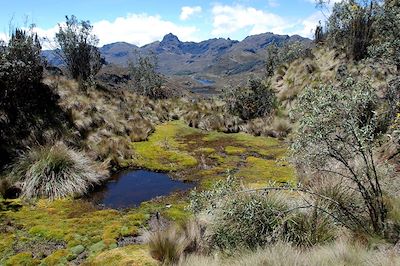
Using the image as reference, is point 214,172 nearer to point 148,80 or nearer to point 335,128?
point 335,128

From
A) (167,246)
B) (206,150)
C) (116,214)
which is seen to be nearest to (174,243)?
(167,246)

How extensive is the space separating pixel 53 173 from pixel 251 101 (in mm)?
15941

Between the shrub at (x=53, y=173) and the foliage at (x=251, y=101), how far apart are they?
13.8 meters

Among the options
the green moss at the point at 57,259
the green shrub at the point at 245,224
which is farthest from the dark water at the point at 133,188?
the green shrub at the point at 245,224

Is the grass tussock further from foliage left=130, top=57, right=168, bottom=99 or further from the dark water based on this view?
foliage left=130, top=57, right=168, bottom=99

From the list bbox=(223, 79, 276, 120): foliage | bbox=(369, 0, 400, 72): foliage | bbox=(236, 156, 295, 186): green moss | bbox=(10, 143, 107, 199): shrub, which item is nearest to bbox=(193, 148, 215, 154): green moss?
bbox=(236, 156, 295, 186): green moss

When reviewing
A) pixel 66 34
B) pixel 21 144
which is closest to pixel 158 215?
pixel 21 144

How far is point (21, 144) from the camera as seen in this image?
1301 centimetres

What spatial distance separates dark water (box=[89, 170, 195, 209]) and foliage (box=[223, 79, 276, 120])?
11596mm

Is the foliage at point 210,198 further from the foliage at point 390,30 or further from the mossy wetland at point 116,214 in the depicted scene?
the foliage at point 390,30

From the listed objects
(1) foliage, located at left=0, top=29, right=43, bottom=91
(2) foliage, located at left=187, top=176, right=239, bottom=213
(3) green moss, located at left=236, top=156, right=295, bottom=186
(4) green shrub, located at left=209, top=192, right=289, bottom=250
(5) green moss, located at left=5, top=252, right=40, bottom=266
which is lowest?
(3) green moss, located at left=236, top=156, right=295, bottom=186

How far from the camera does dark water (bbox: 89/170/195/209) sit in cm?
1135

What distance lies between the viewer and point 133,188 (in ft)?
41.1

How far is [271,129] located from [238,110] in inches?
181
